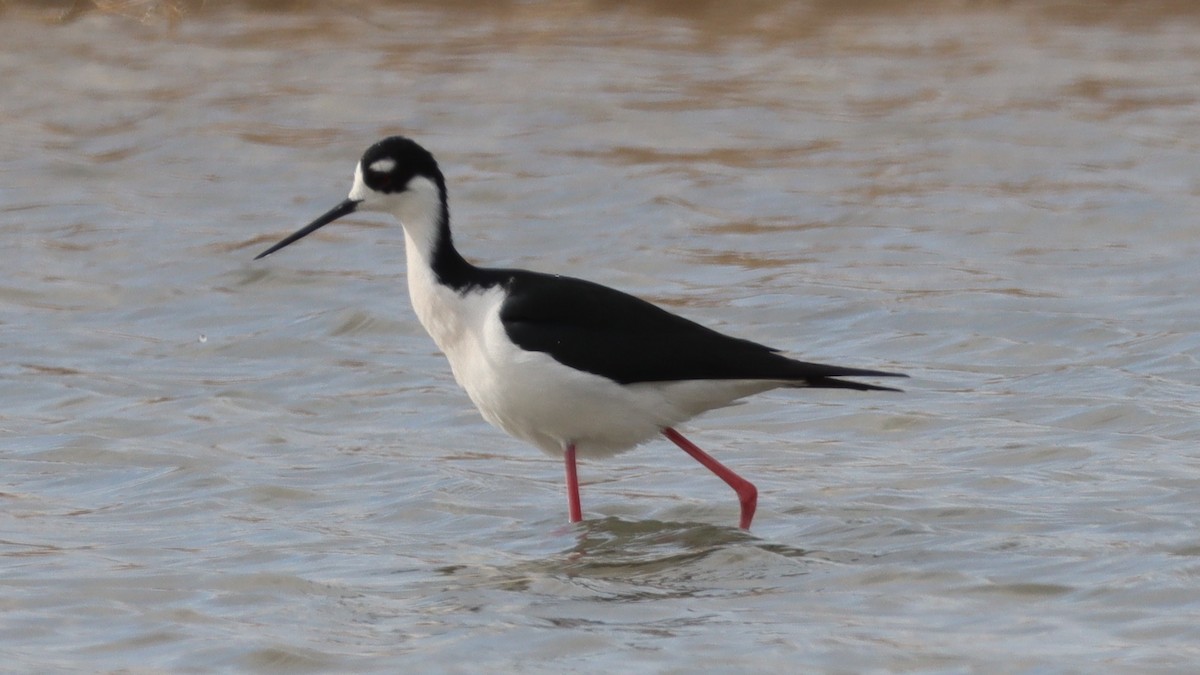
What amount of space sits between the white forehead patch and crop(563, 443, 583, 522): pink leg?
1175 mm

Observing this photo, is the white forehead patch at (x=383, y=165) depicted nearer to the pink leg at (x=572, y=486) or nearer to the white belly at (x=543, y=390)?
the white belly at (x=543, y=390)

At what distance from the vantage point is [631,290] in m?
10.6

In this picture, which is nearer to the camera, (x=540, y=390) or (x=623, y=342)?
(x=540, y=390)

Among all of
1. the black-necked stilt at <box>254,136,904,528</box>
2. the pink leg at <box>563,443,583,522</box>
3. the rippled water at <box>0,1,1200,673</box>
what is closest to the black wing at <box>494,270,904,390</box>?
the black-necked stilt at <box>254,136,904,528</box>

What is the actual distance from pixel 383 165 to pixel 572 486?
132cm

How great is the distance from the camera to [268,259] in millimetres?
11344

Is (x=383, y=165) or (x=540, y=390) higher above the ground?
(x=383, y=165)

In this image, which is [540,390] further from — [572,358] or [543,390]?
[572,358]

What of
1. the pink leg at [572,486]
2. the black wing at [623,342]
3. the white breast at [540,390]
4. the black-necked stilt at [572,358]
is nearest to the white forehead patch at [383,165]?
the black-necked stilt at [572,358]

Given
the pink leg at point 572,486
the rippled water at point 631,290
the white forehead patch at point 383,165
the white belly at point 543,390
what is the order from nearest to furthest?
1. the rippled water at point 631,290
2. the white belly at point 543,390
3. the pink leg at point 572,486
4. the white forehead patch at point 383,165

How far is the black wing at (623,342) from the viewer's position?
21.8 feet

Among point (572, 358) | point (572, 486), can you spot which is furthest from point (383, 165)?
point (572, 486)

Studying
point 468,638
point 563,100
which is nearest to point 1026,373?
point 468,638

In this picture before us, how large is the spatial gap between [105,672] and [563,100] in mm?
9149
